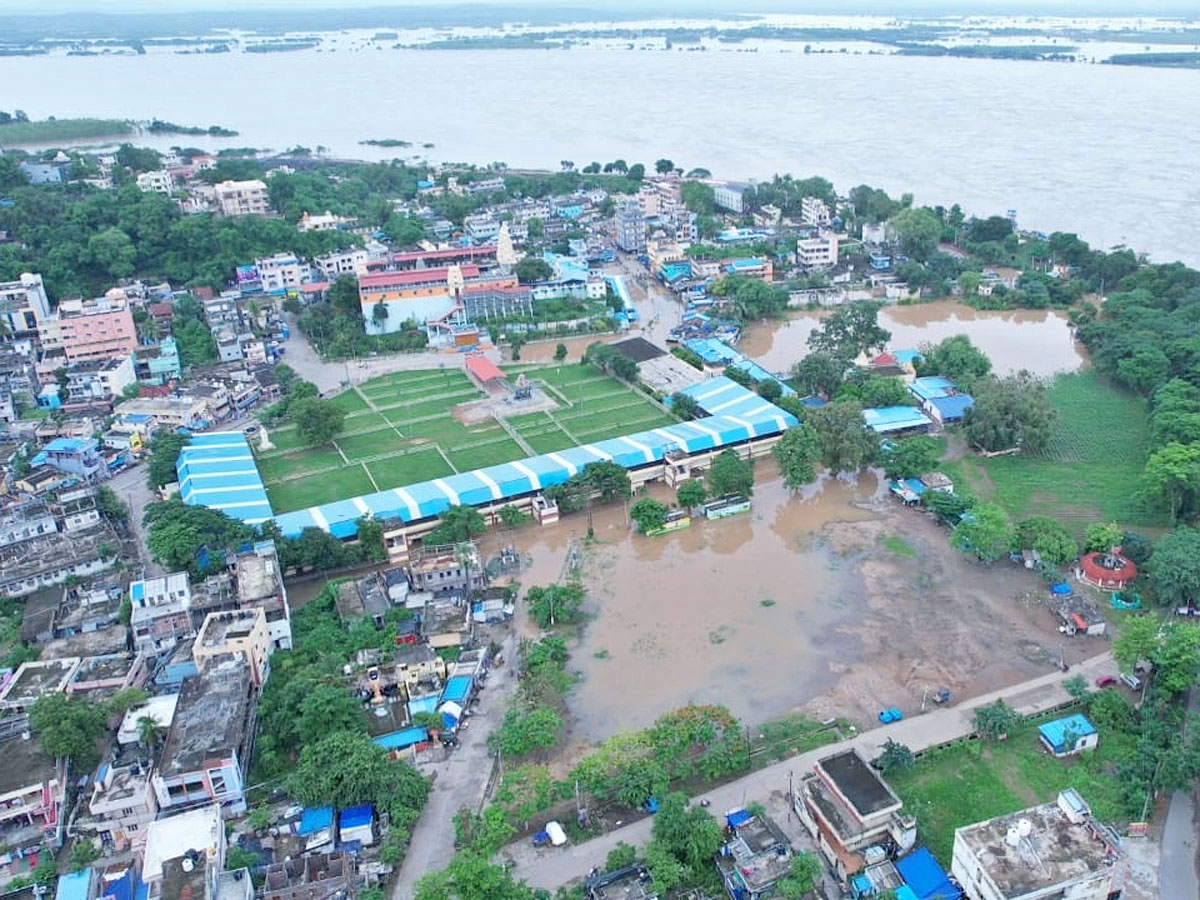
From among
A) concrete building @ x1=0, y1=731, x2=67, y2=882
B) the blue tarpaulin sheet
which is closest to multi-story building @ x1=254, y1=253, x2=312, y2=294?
concrete building @ x1=0, y1=731, x2=67, y2=882

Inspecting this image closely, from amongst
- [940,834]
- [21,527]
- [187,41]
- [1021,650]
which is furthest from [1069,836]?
[187,41]

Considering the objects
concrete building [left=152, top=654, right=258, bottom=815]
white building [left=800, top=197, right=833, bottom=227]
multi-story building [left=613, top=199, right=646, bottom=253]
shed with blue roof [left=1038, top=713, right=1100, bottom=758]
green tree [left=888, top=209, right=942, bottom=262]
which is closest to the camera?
concrete building [left=152, top=654, right=258, bottom=815]

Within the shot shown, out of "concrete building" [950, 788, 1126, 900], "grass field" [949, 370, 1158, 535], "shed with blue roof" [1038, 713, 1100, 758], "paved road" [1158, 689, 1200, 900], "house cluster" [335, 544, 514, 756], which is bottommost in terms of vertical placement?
"grass field" [949, 370, 1158, 535]

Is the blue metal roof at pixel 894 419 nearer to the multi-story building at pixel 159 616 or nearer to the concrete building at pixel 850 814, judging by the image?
the concrete building at pixel 850 814

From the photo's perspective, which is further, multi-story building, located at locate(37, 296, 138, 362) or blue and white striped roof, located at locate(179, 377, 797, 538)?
multi-story building, located at locate(37, 296, 138, 362)

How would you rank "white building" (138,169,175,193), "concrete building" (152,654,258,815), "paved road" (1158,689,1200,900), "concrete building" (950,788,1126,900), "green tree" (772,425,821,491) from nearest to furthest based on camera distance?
1. "concrete building" (950,788,1126,900)
2. "paved road" (1158,689,1200,900)
3. "concrete building" (152,654,258,815)
4. "green tree" (772,425,821,491)
5. "white building" (138,169,175,193)

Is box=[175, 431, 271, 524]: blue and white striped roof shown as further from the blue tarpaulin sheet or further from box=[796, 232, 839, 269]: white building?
box=[796, 232, 839, 269]: white building

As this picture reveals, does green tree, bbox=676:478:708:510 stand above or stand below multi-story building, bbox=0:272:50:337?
below
